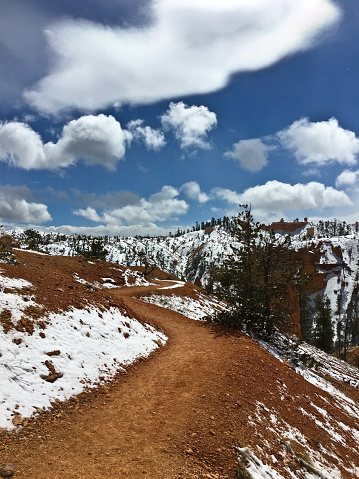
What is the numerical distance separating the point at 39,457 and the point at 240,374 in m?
6.52

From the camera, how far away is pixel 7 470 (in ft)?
13.1

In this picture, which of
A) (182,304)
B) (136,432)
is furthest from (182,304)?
(136,432)

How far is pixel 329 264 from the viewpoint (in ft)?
607

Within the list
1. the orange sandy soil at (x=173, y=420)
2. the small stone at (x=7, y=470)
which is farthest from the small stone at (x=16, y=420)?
the small stone at (x=7, y=470)

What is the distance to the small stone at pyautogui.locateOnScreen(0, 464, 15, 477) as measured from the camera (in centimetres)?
395

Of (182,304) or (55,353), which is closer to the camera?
(55,353)

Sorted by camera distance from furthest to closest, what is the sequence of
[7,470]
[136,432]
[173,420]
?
[173,420] → [136,432] → [7,470]

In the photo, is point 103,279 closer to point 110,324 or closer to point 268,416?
point 110,324

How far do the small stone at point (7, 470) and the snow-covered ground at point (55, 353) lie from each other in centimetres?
116

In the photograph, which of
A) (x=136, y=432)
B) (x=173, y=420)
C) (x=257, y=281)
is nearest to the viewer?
(x=136, y=432)

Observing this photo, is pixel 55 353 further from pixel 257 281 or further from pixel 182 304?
pixel 182 304

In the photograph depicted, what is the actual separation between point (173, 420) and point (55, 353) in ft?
13.4

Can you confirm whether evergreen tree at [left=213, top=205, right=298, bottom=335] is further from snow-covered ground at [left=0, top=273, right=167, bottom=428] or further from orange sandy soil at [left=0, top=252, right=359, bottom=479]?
snow-covered ground at [left=0, top=273, right=167, bottom=428]

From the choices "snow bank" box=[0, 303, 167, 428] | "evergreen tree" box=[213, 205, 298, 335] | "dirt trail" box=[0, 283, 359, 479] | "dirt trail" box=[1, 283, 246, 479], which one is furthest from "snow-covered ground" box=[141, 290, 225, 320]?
"dirt trail" box=[1, 283, 246, 479]
